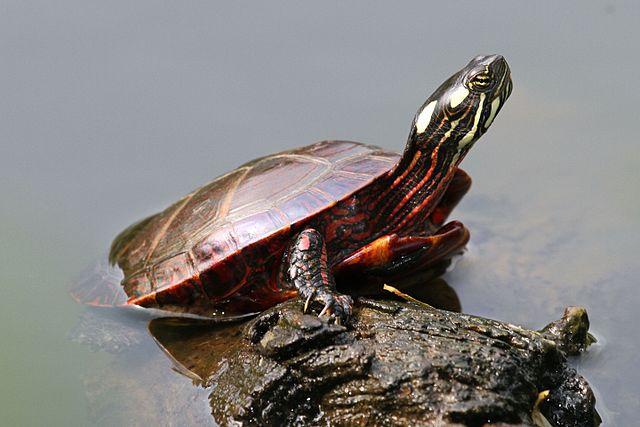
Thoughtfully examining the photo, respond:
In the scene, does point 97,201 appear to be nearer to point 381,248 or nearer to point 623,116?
point 381,248

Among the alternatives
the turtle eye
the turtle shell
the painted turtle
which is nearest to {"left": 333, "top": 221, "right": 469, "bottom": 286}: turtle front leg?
the painted turtle

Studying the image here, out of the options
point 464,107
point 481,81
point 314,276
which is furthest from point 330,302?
point 481,81

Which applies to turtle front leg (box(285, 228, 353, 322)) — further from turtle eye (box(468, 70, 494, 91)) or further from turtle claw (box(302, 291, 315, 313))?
turtle eye (box(468, 70, 494, 91))

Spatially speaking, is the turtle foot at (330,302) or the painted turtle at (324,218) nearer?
the turtle foot at (330,302)

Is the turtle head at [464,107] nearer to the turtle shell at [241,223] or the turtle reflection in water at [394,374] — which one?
the turtle shell at [241,223]

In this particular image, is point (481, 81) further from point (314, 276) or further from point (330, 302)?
point (330, 302)

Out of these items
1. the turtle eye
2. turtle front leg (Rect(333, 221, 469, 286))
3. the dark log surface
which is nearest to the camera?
the dark log surface

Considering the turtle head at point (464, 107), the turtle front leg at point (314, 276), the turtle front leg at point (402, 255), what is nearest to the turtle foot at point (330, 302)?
the turtle front leg at point (314, 276)
